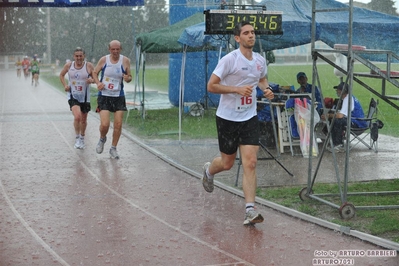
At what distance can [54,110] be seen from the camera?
2486 centimetres

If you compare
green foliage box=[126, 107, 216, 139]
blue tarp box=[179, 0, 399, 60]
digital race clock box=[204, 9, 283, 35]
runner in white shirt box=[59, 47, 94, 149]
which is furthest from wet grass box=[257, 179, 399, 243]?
green foliage box=[126, 107, 216, 139]

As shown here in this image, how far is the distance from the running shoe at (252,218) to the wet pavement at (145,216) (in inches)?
3.4

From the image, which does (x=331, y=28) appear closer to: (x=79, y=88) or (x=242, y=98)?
(x=79, y=88)

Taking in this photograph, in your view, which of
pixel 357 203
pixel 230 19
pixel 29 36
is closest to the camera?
pixel 357 203

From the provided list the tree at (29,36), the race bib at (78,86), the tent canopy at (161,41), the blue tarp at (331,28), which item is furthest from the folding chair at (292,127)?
the tree at (29,36)

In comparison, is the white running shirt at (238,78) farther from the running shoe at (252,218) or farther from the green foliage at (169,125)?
the green foliage at (169,125)

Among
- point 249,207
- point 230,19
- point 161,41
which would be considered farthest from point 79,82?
point 249,207

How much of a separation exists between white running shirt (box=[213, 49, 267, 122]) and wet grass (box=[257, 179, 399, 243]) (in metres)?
1.39

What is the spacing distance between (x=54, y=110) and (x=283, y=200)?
1693 cm

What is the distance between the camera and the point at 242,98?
8117 millimetres

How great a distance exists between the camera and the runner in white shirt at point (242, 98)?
26.1ft

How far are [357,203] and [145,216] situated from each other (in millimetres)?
2637

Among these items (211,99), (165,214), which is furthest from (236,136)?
(211,99)

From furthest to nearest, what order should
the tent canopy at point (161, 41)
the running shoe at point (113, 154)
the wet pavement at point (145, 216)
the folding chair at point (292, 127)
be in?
the tent canopy at point (161, 41), the folding chair at point (292, 127), the running shoe at point (113, 154), the wet pavement at point (145, 216)
